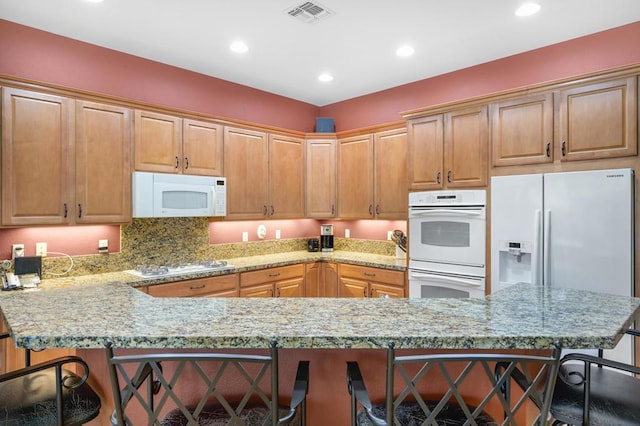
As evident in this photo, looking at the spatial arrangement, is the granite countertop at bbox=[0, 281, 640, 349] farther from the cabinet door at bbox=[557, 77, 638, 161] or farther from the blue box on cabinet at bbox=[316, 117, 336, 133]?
the blue box on cabinet at bbox=[316, 117, 336, 133]

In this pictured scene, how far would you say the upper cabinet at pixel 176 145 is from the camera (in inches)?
128

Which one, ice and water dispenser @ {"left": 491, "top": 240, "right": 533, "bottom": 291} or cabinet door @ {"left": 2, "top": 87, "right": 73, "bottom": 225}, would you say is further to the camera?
ice and water dispenser @ {"left": 491, "top": 240, "right": 533, "bottom": 291}

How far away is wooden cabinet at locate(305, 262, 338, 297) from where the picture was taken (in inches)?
166

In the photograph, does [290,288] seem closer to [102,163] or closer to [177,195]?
[177,195]

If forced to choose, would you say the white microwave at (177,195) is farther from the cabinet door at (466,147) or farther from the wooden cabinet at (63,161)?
the cabinet door at (466,147)

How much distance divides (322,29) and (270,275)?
2.33 meters

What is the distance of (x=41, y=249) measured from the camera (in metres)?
2.99

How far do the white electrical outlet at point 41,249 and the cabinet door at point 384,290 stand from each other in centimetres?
291

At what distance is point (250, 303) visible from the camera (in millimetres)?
1653

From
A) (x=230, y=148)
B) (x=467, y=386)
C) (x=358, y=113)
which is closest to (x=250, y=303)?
(x=467, y=386)

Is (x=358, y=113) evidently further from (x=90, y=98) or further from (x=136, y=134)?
(x=90, y=98)

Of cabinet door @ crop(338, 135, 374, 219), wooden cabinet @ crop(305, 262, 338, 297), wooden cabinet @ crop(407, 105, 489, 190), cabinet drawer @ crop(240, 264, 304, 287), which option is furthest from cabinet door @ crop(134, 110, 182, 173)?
wooden cabinet @ crop(407, 105, 489, 190)

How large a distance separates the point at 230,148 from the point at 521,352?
3166 mm

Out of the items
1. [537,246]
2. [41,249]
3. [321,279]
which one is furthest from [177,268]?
[537,246]
